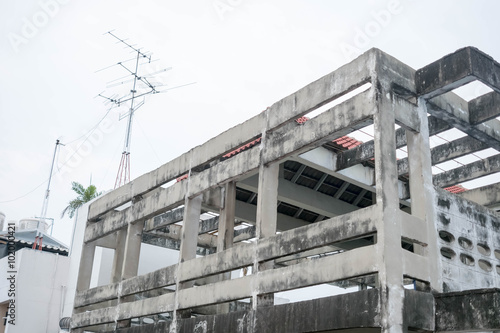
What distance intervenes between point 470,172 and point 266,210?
20.9ft

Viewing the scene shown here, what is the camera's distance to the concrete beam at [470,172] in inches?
576

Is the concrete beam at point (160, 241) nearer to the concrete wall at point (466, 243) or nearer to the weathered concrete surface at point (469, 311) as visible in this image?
the concrete wall at point (466, 243)

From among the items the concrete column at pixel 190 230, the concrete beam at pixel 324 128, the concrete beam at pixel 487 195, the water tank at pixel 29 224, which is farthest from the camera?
the water tank at pixel 29 224

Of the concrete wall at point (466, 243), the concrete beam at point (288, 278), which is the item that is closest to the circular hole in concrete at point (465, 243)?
the concrete wall at point (466, 243)

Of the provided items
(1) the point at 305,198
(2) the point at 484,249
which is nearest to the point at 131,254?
(1) the point at 305,198

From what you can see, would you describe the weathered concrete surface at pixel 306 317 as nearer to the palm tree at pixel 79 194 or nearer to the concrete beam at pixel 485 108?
the concrete beam at pixel 485 108

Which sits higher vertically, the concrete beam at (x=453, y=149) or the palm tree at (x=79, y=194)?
the palm tree at (x=79, y=194)

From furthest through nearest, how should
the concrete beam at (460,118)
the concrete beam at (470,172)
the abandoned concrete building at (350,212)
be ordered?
1. the concrete beam at (470,172)
2. the concrete beam at (460,118)
3. the abandoned concrete building at (350,212)

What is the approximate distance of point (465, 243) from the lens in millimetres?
10742

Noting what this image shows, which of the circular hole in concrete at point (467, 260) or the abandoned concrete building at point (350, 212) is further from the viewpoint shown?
the circular hole in concrete at point (467, 260)

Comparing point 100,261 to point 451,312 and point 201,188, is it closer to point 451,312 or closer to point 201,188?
point 201,188

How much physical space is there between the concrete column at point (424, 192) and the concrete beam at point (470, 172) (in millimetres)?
4940

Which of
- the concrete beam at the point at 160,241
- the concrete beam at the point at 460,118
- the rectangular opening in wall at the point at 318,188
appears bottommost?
the concrete beam at the point at 160,241

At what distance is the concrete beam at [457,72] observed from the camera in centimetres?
1023
